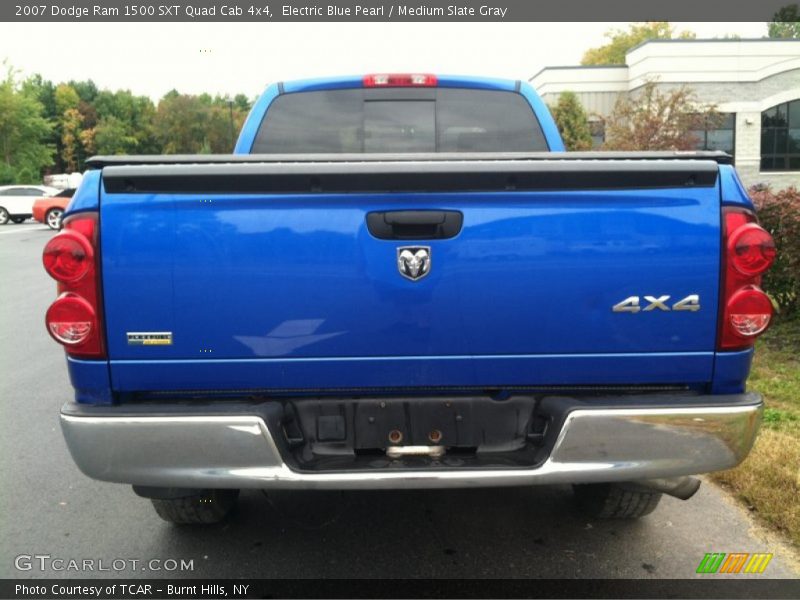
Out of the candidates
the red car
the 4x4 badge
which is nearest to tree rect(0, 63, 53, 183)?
the red car

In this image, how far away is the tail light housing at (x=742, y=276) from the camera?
101 inches

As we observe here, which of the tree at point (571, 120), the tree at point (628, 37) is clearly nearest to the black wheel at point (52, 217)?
the tree at point (571, 120)

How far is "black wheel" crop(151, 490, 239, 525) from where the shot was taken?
11.3 feet

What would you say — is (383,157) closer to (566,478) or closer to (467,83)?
(566,478)

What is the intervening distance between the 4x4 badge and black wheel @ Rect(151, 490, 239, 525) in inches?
61.6

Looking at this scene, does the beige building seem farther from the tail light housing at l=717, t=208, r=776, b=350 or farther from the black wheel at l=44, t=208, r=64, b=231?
the tail light housing at l=717, t=208, r=776, b=350

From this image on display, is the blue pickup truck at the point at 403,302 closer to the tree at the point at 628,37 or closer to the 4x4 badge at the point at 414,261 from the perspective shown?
the 4x4 badge at the point at 414,261

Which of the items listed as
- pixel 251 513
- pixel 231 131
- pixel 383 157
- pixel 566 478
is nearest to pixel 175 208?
pixel 383 157

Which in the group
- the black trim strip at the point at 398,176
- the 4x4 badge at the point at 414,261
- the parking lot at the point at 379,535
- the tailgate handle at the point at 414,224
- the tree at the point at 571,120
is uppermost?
the tree at the point at 571,120

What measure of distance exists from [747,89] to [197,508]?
111 feet

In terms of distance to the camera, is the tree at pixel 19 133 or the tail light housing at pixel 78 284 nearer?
Answer: the tail light housing at pixel 78 284

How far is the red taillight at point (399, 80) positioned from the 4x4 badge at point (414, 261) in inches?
85.1

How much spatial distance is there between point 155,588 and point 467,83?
3.24m

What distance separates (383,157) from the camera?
2.69 m
